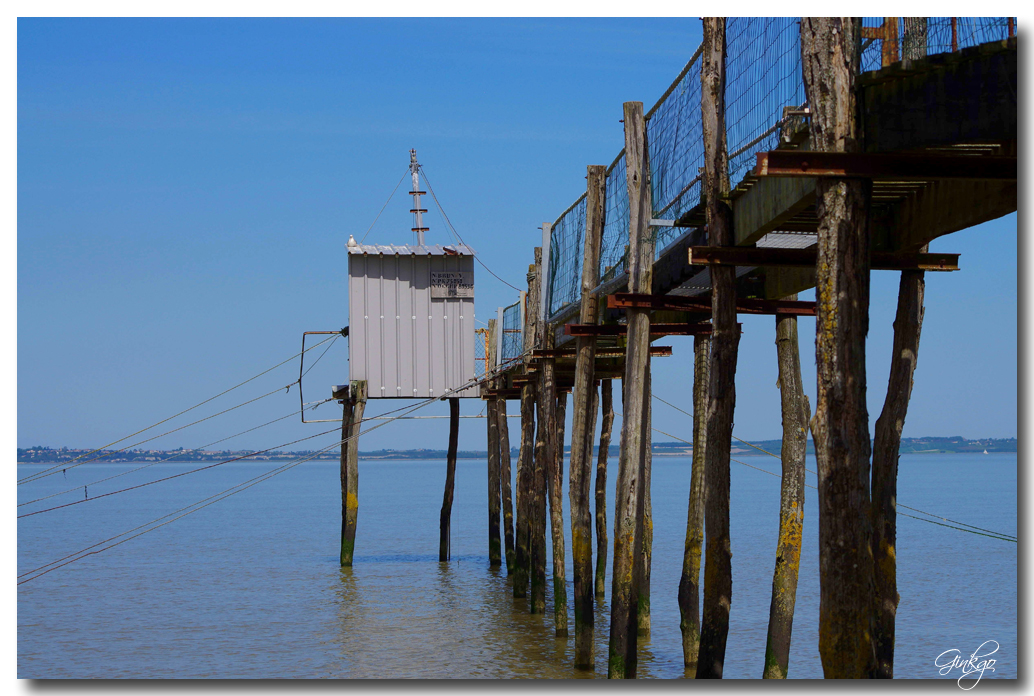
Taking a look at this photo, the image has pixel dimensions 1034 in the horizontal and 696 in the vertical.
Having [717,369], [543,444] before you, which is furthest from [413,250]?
[717,369]

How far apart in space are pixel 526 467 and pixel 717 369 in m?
10.7

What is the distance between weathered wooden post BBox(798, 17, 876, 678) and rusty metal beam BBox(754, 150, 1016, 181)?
0.07 m

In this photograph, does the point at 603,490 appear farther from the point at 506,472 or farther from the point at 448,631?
the point at 448,631

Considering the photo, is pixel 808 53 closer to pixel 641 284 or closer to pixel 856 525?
pixel 856 525

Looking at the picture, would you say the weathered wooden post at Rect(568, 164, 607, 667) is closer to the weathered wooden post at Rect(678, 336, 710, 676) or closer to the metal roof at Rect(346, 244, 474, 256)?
the weathered wooden post at Rect(678, 336, 710, 676)

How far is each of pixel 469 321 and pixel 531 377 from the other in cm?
410

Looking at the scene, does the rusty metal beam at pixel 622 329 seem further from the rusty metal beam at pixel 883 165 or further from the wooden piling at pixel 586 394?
the rusty metal beam at pixel 883 165

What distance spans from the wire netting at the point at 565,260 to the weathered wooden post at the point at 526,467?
1.68 metres

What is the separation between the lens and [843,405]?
207 inches

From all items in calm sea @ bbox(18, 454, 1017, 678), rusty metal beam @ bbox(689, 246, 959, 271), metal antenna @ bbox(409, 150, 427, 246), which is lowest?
calm sea @ bbox(18, 454, 1017, 678)

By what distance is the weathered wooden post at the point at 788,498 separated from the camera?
8898mm

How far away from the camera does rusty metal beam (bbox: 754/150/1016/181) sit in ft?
17.3

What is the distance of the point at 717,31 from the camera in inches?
294

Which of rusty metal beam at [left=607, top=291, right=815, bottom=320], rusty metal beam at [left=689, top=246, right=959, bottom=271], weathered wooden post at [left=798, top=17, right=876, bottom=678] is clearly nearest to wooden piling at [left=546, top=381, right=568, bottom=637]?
rusty metal beam at [left=607, top=291, right=815, bottom=320]
